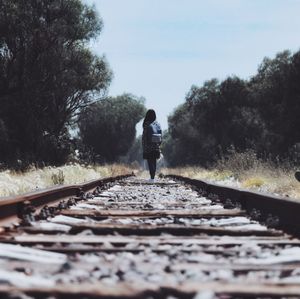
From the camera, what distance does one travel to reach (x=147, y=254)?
3.18 m

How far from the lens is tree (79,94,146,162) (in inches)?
2571

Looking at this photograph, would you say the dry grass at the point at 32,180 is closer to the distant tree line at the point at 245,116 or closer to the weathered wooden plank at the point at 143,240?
the weathered wooden plank at the point at 143,240

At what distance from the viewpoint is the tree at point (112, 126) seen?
65.3 metres

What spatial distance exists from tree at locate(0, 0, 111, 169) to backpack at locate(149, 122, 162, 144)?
14.2 meters

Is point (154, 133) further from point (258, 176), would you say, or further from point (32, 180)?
point (32, 180)

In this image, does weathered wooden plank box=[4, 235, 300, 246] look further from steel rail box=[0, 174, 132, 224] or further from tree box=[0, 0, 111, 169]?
tree box=[0, 0, 111, 169]

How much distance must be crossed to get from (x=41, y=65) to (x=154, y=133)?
15715mm

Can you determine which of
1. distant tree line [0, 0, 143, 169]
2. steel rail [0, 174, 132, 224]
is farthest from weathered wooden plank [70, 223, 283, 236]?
distant tree line [0, 0, 143, 169]

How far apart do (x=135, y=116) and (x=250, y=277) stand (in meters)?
67.6

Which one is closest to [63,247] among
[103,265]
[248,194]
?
[103,265]

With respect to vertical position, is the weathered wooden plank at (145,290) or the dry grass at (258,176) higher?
the weathered wooden plank at (145,290)

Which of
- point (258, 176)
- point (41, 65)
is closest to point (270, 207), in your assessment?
point (258, 176)

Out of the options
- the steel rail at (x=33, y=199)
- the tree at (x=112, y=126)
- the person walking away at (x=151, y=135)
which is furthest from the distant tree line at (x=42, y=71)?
the tree at (x=112, y=126)

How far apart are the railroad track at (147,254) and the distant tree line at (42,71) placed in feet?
66.8
